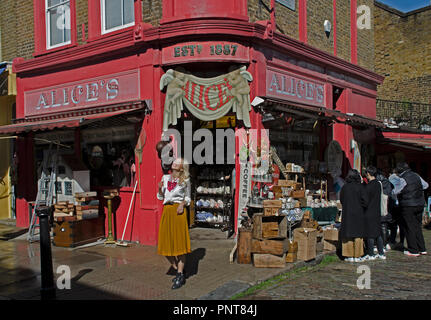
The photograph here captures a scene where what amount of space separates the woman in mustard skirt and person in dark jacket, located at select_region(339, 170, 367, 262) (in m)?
3.25

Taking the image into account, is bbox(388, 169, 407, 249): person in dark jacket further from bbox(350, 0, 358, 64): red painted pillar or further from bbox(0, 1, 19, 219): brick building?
bbox(0, 1, 19, 219): brick building

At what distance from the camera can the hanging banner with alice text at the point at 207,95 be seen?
29.2 feet

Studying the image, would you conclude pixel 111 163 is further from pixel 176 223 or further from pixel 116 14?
pixel 176 223

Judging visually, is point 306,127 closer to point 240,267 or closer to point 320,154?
point 320,154

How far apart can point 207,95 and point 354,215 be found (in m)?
3.88

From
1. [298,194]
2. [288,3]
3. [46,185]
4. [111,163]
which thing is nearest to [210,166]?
[111,163]

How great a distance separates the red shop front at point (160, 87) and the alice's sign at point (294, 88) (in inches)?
1.0

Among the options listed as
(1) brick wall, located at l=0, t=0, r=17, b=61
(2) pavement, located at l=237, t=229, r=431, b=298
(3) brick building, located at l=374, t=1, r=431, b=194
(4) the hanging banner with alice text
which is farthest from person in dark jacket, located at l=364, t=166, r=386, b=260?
(1) brick wall, located at l=0, t=0, r=17, b=61

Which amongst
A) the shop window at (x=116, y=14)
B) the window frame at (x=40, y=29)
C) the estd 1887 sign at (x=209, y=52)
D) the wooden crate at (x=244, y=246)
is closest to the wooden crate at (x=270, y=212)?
the wooden crate at (x=244, y=246)

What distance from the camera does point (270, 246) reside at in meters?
7.02

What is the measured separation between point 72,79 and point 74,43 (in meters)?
0.94

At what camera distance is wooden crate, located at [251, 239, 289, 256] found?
6.96 meters

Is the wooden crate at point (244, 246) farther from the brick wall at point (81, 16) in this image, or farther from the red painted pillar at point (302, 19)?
the brick wall at point (81, 16)

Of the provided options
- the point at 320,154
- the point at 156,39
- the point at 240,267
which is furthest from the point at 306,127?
the point at 240,267
